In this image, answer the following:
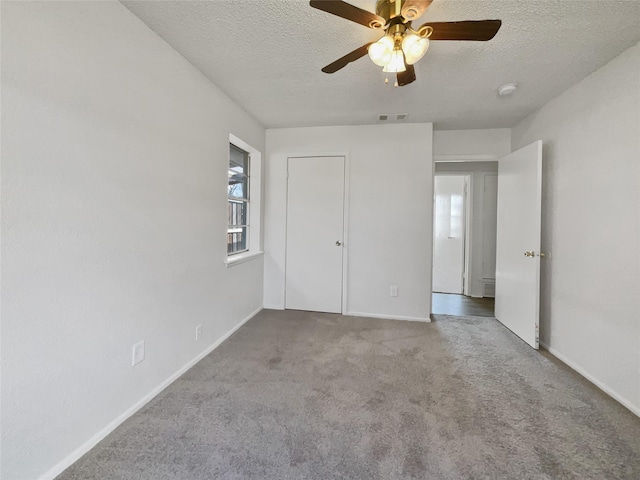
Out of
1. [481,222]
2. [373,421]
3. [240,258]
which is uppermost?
[481,222]

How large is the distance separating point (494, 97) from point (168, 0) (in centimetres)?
261

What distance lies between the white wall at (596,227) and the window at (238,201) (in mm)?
3133

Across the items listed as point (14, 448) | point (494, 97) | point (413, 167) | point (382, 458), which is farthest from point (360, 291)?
point (14, 448)

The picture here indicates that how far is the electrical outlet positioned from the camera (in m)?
1.64

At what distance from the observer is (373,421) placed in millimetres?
1599

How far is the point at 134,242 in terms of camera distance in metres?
1.62

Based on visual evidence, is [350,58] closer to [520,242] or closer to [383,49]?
[383,49]

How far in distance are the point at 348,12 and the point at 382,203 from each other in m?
2.26

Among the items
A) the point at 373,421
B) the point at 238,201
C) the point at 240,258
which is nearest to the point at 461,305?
the point at 373,421

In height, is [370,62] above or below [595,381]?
above

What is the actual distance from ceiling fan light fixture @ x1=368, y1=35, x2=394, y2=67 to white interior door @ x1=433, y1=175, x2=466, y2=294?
391cm

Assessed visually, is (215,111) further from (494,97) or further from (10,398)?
(494,97)

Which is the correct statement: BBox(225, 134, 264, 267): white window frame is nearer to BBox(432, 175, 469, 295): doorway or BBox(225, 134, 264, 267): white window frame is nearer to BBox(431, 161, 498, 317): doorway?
BBox(431, 161, 498, 317): doorway

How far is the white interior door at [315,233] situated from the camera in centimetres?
345
